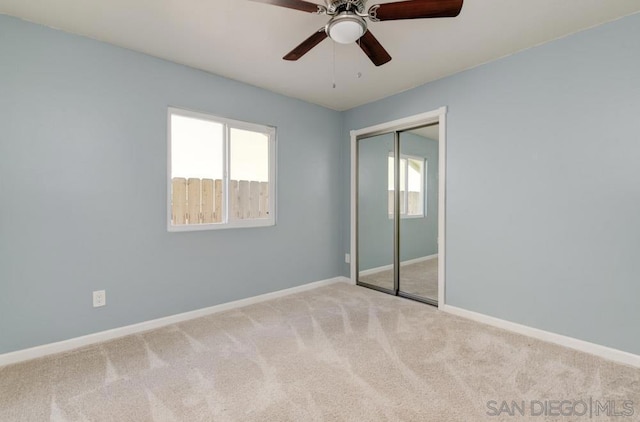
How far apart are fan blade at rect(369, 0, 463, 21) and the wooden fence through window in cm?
216

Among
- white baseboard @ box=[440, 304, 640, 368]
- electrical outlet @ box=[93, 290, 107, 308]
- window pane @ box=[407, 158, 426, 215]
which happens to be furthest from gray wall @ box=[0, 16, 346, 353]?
white baseboard @ box=[440, 304, 640, 368]

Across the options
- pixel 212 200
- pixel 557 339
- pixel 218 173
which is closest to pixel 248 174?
pixel 218 173

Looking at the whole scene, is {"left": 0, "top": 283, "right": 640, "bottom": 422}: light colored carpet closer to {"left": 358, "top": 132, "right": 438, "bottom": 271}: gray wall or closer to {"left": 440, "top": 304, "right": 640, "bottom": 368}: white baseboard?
{"left": 440, "top": 304, "right": 640, "bottom": 368}: white baseboard

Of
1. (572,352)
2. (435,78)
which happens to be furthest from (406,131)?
(572,352)

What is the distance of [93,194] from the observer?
239 cm

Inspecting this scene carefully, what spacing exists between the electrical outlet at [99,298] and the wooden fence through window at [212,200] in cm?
A: 79

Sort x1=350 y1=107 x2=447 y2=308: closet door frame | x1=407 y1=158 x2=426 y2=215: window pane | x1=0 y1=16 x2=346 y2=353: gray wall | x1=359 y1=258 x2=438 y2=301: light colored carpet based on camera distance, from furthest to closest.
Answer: x1=407 y1=158 x2=426 y2=215: window pane < x1=359 y1=258 x2=438 y2=301: light colored carpet < x1=350 y1=107 x2=447 y2=308: closet door frame < x1=0 y1=16 x2=346 y2=353: gray wall

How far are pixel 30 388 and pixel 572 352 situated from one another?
12.2 feet

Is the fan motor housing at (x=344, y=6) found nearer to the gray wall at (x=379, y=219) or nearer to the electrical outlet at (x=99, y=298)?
the gray wall at (x=379, y=219)

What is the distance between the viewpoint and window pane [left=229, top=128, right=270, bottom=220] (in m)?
3.24

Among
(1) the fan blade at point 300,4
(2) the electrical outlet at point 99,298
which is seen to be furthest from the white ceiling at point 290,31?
(2) the electrical outlet at point 99,298

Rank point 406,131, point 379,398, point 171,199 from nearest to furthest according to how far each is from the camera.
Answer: point 379,398, point 171,199, point 406,131

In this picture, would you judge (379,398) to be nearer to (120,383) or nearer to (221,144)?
(120,383)

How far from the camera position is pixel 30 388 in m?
1.82
